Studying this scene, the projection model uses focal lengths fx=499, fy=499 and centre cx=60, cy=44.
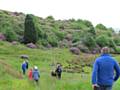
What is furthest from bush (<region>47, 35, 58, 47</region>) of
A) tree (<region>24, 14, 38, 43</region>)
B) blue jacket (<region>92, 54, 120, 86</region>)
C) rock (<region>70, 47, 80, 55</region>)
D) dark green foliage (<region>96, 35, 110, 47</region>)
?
blue jacket (<region>92, 54, 120, 86</region>)

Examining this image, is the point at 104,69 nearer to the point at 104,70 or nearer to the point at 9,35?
the point at 104,70

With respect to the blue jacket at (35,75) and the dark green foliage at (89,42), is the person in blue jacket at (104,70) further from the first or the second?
the dark green foliage at (89,42)

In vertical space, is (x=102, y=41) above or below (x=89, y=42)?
above

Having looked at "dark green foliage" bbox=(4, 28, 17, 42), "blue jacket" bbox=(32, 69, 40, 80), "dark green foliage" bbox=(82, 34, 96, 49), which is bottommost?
"blue jacket" bbox=(32, 69, 40, 80)

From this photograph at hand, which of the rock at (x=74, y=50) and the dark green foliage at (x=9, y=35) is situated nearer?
the dark green foliage at (x=9, y=35)

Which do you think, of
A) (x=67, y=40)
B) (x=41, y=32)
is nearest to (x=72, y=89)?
(x=41, y=32)

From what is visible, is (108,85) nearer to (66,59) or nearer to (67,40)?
(66,59)

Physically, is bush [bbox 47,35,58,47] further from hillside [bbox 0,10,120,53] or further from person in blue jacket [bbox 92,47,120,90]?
person in blue jacket [bbox 92,47,120,90]

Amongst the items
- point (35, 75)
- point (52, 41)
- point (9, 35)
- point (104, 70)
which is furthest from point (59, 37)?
point (104, 70)

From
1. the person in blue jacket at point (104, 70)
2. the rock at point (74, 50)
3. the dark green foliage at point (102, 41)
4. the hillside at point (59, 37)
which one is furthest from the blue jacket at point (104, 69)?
the dark green foliage at point (102, 41)

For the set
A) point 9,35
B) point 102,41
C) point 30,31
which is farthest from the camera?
point 102,41

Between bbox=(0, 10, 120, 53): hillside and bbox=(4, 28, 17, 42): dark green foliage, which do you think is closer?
bbox=(4, 28, 17, 42): dark green foliage

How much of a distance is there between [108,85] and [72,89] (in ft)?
29.1

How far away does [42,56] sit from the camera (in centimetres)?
6550
